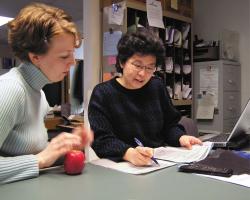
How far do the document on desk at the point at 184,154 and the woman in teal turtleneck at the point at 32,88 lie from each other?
0.37 metres

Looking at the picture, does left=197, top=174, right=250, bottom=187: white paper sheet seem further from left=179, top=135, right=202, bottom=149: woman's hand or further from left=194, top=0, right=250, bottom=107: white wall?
left=194, top=0, right=250, bottom=107: white wall

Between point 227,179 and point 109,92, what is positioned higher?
point 109,92

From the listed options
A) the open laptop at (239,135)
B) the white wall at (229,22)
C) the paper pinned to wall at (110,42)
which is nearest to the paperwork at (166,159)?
the open laptop at (239,135)

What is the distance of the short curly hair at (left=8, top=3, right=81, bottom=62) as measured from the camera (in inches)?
37.7

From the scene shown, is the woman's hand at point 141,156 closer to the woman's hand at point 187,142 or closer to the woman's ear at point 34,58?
the woman's hand at point 187,142

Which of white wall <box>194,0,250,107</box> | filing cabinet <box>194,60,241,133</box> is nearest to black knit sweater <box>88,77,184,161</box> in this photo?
filing cabinet <box>194,60,241,133</box>

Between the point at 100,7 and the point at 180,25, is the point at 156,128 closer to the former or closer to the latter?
the point at 100,7

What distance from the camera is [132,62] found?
1.47 metres

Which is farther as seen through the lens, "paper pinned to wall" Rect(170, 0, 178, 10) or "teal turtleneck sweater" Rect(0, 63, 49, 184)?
"paper pinned to wall" Rect(170, 0, 178, 10)

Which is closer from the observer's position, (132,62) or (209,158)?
(209,158)

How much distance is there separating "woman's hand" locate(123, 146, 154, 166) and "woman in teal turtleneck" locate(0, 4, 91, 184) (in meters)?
0.19

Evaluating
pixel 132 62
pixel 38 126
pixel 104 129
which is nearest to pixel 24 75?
pixel 38 126

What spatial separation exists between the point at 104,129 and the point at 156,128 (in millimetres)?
327

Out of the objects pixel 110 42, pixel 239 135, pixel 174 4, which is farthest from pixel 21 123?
pixel 174 4
